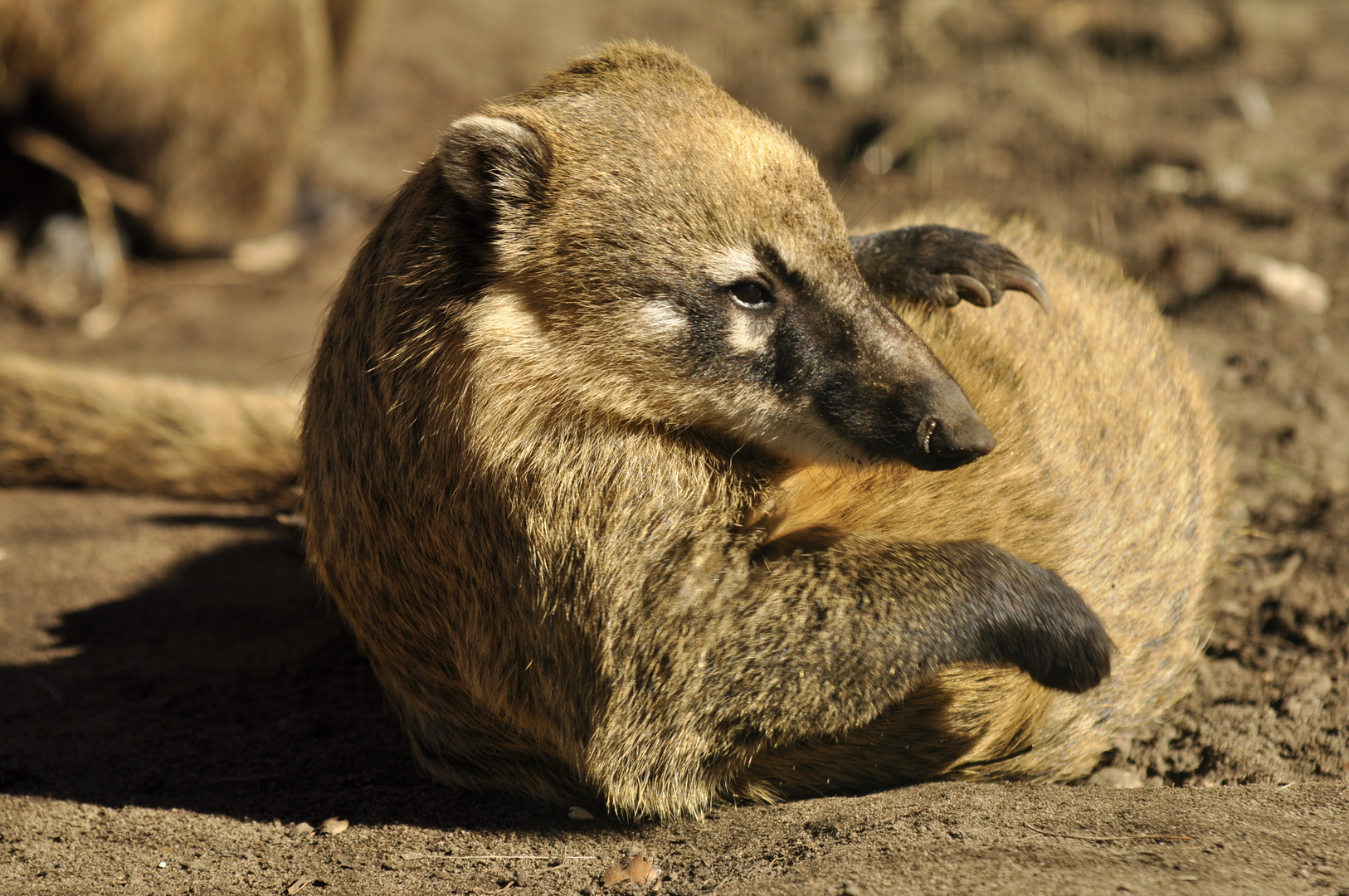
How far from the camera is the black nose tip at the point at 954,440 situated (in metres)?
2.91

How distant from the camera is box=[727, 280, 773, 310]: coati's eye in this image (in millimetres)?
3082

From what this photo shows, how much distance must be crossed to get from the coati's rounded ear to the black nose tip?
4.08 ft

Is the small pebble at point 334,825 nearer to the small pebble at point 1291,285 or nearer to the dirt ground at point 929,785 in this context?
the dirt ground at point 929,785

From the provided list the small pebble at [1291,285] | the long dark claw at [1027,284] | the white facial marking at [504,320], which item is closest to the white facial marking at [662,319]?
the white facial marking at [504,320]

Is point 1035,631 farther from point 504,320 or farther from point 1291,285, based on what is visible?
point 1291,285

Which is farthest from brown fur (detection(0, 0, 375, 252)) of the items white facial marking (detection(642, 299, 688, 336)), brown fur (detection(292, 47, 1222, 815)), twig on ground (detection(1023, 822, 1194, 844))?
twig on ground (detection(1023, 822, 1194, 844))

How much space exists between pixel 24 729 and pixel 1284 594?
4418 millimetres

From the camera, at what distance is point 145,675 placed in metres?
4.07

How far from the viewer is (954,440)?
2910 mm

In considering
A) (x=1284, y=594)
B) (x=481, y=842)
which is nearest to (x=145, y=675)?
(x=481, y=842)

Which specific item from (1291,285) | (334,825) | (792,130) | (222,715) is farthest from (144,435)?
(1291,285)

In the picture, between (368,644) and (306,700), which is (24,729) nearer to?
(306,700)

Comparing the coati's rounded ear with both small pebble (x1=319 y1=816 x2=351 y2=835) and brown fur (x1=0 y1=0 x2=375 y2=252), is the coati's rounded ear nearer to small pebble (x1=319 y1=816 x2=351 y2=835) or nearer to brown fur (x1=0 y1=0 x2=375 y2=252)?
small pebble (x1=319 y1=816 x2=351 y2=835)

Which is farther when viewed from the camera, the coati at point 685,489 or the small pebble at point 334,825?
the small pebble at point 334,825
